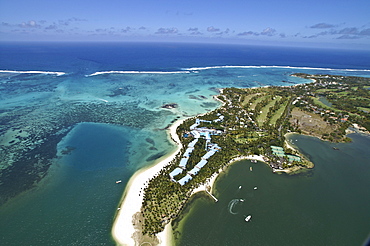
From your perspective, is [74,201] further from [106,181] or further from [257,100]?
[257,100]

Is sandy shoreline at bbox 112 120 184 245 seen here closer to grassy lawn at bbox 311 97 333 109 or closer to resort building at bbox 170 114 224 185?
resort building at bbox 170 114 224 185

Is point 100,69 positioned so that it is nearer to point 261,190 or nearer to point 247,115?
point 247,115

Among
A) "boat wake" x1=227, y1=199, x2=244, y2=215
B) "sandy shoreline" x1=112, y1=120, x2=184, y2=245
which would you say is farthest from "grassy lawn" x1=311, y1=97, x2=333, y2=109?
"sandy shoreline" x1=112, y1=120, x2=184, y2=245

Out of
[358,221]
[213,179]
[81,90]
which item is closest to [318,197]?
[358,221]

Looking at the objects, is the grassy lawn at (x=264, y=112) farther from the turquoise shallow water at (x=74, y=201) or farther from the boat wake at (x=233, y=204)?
the turquoise shallow water at (x=74, y=201)

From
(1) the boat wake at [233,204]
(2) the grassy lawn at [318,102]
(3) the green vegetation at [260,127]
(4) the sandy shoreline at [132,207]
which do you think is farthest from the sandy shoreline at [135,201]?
(2) the grassy lawn at [318,102]

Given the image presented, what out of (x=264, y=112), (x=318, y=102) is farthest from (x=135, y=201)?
(x=318, y=102)
